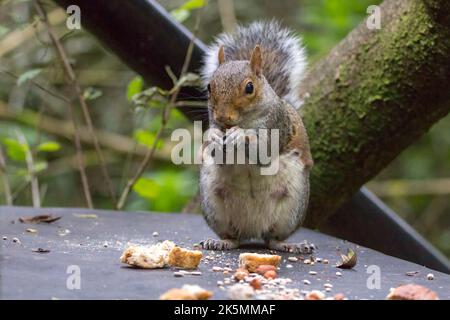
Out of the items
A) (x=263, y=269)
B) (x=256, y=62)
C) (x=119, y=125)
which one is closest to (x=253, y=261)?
(x=263, y=269)

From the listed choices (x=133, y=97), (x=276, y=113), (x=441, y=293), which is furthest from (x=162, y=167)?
(x=441, y=293)

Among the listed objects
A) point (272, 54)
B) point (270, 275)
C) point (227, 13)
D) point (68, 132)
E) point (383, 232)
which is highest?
point (227, 13)

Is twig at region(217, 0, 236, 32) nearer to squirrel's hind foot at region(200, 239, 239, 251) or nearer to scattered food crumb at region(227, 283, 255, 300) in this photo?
squirrel's hind foot at region(200, 239, 239, 251)

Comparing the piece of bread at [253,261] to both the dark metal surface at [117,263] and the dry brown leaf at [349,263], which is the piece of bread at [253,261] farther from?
the dry brown leaf at [349,263]

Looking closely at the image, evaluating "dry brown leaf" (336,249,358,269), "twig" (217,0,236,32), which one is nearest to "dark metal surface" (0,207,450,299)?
"dry brown leaf" (336,249,358,269)

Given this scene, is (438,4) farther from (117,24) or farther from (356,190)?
(117,24)

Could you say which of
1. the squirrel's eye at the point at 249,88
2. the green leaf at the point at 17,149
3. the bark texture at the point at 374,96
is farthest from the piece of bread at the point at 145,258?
the green leaf at the point at 17,149

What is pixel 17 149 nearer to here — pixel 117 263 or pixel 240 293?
pixel 117 263
